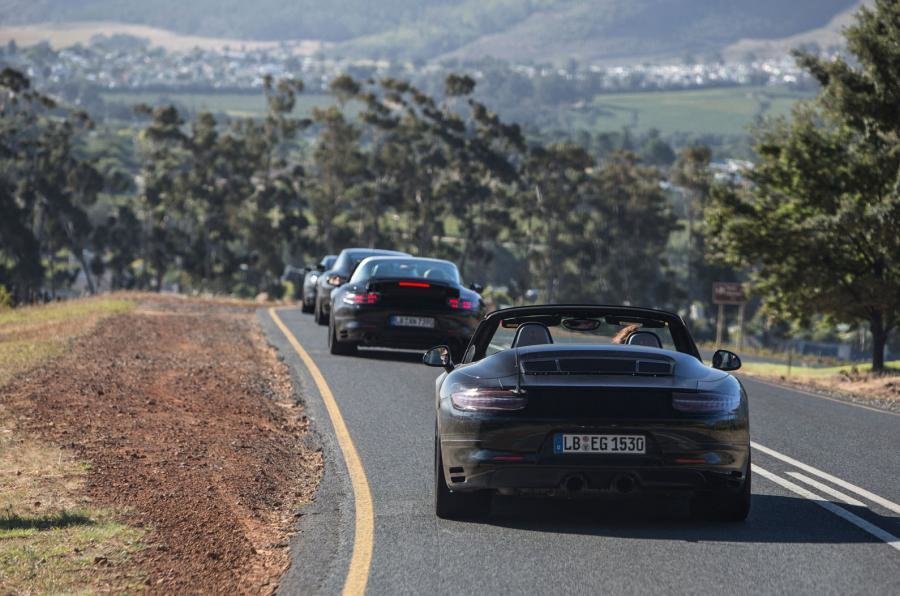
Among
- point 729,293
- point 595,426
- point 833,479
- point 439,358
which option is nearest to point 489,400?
point 595,426

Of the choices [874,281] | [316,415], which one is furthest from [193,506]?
[874,281]

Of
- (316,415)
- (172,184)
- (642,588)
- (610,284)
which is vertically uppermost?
(642,588)

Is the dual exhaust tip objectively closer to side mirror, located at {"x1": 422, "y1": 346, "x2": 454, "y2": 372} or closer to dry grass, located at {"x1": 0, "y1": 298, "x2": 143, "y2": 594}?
side mirror, located at {"x1": 422, "y1": 346, "x2": 454, "y2": 372}

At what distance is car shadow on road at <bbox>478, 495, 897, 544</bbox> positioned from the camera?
8.81m

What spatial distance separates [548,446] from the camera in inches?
340

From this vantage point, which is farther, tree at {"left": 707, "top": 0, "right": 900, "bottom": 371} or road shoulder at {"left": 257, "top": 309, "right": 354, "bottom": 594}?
tree at {"left": 707, "top": 0, "right": 900, "bottom": 371}

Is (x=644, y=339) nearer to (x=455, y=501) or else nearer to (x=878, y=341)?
(x=455, y=501)

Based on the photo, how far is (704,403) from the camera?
28.7 feet

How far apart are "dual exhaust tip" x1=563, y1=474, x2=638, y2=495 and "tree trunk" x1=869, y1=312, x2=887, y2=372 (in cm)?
2642

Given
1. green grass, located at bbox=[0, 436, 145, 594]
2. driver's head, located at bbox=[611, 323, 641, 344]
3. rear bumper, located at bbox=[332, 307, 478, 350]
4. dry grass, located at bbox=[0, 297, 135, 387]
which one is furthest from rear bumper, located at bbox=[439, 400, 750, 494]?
rear bumper, located at bbox=[332, 307, 478, 350]

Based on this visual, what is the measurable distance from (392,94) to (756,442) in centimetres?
8341

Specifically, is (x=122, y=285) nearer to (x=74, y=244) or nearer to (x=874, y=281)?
(x=74, y=244)

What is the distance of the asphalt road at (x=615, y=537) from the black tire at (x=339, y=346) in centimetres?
752

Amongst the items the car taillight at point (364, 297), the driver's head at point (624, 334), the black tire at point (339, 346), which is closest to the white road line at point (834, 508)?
the driver's head at point (624, 334)
